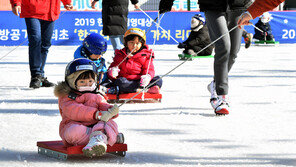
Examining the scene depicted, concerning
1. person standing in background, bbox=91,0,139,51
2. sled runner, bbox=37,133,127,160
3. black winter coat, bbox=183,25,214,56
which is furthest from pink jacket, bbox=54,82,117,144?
black winter coat, bbox=183,25,214,56

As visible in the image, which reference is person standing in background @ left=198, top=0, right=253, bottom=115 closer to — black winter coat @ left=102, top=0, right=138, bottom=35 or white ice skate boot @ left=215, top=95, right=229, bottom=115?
white ice skate boot @ left=215, top=95, right=229, bottom=115

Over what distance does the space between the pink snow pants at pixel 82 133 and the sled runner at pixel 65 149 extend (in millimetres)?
52

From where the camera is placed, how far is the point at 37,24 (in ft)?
24.9

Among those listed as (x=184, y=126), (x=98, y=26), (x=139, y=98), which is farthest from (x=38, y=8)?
(x=98, y=26)

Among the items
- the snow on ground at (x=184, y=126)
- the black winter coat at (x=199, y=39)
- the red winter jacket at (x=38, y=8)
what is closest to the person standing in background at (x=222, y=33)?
the snow on ground at (x=184, y=126)

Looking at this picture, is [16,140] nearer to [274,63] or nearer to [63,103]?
[63,103]

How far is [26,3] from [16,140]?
3663mm

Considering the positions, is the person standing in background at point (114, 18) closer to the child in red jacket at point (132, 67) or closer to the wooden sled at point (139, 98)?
the child in red jacket at point (132, 67)

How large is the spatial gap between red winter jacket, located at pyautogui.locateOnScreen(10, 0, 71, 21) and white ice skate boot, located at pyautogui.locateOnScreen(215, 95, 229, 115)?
310 centimetres

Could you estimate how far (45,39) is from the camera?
7914 mm

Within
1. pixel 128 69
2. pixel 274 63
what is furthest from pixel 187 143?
pixel 274 63

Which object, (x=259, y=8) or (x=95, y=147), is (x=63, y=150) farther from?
(x=259, y=8)

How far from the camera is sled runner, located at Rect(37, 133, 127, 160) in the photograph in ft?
11.6

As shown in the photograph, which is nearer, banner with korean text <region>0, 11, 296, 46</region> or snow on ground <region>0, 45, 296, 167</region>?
snow on ground <region>0, 45, 296, 167</region>
